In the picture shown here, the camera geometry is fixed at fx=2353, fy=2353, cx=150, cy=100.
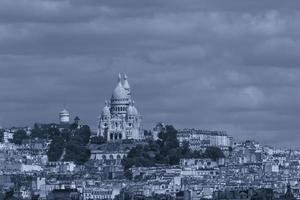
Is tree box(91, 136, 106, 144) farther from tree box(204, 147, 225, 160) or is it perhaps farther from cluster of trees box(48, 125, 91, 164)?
tree box(204, 147, 225, 160)

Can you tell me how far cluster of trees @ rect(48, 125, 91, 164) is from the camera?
190 meters

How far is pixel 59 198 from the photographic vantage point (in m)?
127

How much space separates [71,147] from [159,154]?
847cm

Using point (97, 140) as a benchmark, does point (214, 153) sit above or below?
below

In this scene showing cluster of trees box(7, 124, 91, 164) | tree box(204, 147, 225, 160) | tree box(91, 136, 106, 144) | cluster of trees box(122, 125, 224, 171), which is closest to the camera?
cluster of trees box(122, 125, 224, 171)

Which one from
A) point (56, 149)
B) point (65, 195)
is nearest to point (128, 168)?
point (56, 149)

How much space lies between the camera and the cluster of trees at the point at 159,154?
18238 centimetres

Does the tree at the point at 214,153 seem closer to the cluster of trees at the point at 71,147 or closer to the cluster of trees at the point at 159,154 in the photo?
the cluster of trees at the point at 159,154

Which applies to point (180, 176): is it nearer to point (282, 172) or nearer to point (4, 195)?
point (282, 172)

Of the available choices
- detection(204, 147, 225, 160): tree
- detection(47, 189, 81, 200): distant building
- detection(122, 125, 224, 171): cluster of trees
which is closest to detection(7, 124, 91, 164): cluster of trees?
detection(122, 125, 224, 171): cluster of trees

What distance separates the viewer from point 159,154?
608ft

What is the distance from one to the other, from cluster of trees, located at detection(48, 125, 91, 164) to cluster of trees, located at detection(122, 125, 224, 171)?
5084 mm

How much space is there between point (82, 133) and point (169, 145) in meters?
10.6

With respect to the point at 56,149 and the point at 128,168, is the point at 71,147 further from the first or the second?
the point at 128,168
